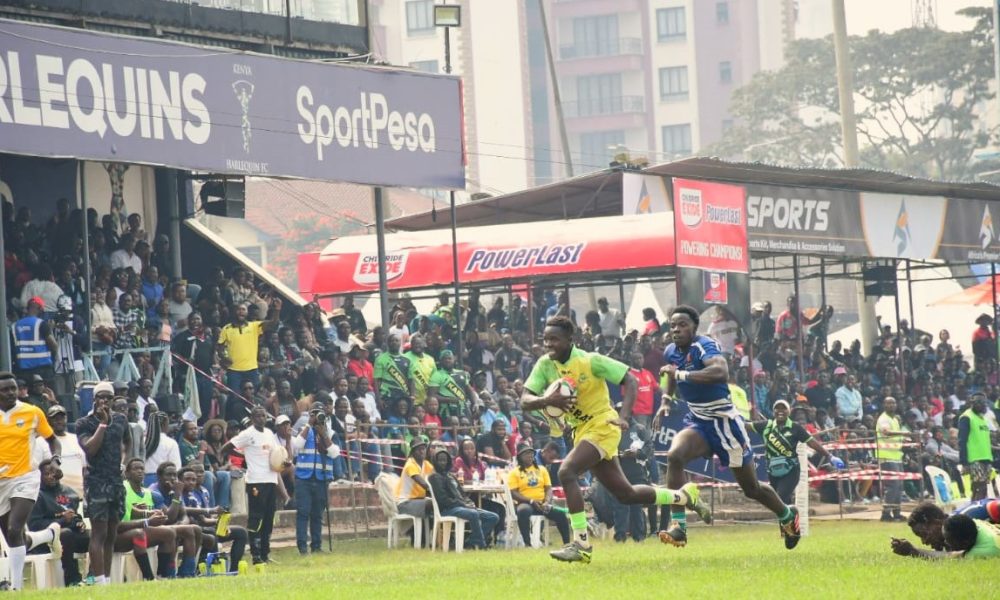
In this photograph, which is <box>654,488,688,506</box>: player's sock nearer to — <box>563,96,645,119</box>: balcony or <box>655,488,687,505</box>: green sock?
<box>655,488,687,505</box>: green sock

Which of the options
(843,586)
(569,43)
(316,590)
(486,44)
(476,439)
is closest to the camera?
(843,586)

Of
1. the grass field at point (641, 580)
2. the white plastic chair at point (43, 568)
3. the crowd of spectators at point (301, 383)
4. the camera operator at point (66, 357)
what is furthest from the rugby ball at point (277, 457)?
the white plastic chair at point (43, 568)

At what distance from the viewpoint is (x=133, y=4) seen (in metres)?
24.4

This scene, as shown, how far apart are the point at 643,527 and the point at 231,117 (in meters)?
7.73

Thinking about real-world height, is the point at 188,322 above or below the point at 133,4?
below

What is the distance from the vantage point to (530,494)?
77.6 ft

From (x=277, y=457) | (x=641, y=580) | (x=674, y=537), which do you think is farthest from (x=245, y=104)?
(x=641, y=580)

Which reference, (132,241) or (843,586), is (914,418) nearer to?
(132,241)

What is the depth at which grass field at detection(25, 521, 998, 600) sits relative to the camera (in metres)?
12.0

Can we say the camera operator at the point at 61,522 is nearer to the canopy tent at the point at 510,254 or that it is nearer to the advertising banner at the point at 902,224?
the canopy tent at the point at 510,254

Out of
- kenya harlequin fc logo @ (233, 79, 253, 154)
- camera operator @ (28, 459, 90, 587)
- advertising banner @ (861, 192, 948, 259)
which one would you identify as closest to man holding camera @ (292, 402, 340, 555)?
kenya harlequin fc logo @ (233, 79, 253, 154)

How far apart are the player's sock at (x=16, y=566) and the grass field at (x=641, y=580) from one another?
130cm

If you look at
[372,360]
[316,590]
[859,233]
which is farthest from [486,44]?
[316,590]

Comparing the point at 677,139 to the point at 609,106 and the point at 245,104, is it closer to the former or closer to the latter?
the point at 609,106
